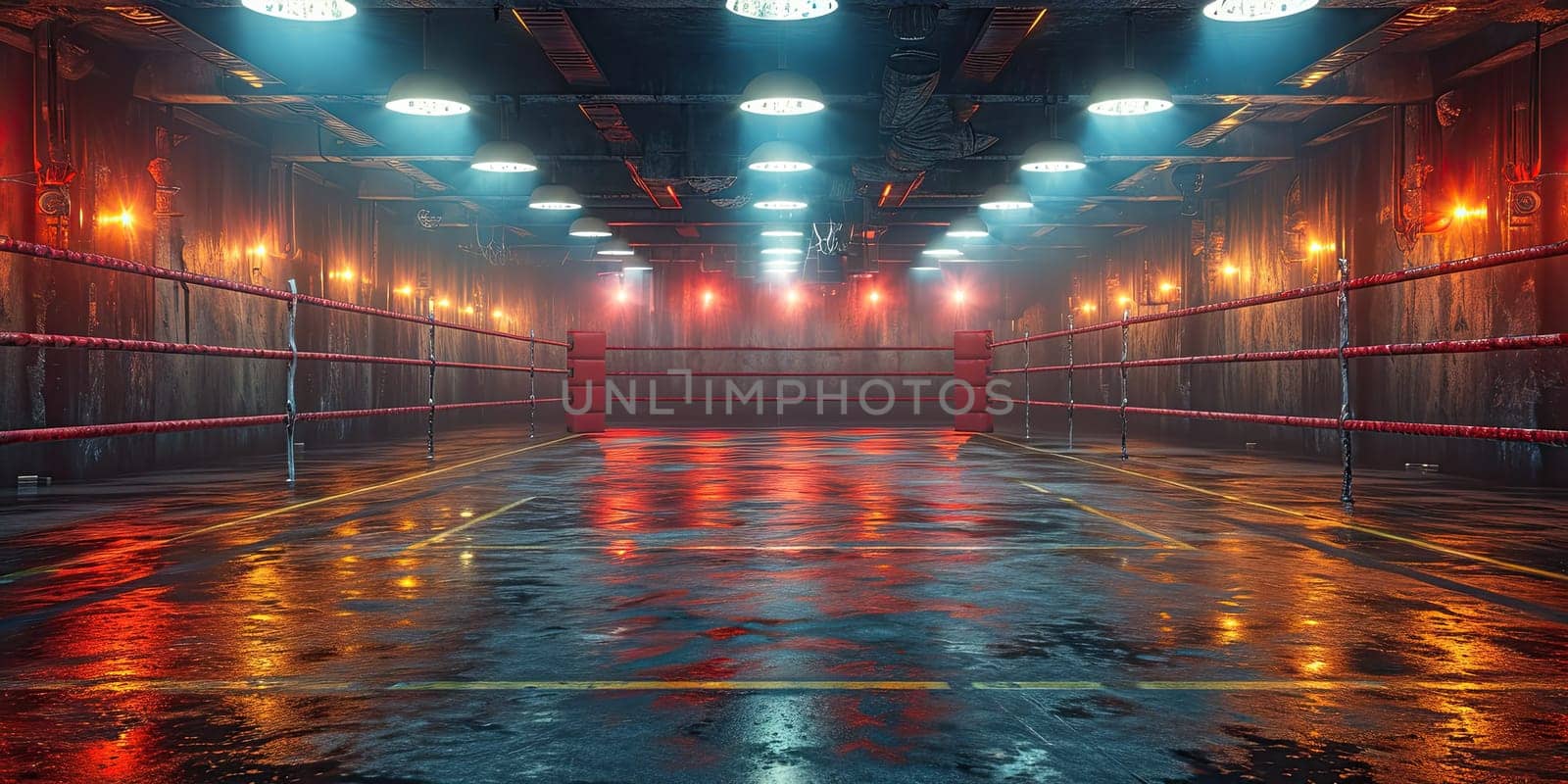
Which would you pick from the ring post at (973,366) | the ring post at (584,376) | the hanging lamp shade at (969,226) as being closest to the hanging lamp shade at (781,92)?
the ring post at (973,366)

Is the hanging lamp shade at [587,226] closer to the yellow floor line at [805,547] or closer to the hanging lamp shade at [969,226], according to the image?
the hanging lamp shade at [969,226]

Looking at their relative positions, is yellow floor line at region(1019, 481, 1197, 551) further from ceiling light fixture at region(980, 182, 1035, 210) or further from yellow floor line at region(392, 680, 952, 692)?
ceiling light fixture at region(980, 182, 1035, 210)

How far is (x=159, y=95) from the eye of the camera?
919 centimetres

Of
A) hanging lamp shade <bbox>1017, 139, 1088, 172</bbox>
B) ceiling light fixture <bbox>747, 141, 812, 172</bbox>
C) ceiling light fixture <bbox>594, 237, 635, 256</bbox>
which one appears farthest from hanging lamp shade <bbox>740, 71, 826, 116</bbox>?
ceiling light fixture <bbox>594, 237, 635, 256</bbox>

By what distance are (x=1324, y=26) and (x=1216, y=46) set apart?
87 centimetres

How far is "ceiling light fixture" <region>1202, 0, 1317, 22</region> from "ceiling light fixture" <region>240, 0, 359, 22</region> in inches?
180

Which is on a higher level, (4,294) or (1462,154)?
(1462,154)

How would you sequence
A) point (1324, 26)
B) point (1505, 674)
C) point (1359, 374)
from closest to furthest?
point (1505, 674) < point (1324, 26) < point (1359, 374)

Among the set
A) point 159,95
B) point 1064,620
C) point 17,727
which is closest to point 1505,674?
point 1064,620

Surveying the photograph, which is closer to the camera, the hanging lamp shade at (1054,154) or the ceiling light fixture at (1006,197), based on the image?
the hanging lamp shade at (1054,154)

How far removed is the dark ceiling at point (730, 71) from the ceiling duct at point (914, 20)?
0.35ft

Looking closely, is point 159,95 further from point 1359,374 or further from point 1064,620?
point 1359,374

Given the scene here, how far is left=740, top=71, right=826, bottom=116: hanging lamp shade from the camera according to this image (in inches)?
303

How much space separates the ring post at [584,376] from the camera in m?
14.6
